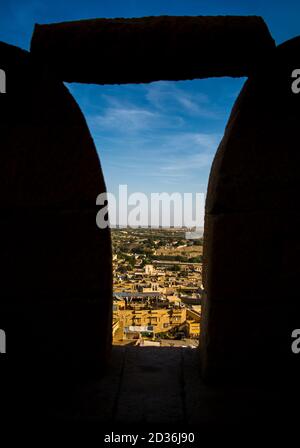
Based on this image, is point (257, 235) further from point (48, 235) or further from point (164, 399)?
point (48, 235)

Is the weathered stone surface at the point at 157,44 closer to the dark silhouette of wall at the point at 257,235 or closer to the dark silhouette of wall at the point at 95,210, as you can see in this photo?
the dark silhouette of wall at the point at 95,210

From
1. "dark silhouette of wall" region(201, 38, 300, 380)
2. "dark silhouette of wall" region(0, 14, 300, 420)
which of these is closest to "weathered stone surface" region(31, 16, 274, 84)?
"dark silhouette of wall" region(0, 14, 300, 420)

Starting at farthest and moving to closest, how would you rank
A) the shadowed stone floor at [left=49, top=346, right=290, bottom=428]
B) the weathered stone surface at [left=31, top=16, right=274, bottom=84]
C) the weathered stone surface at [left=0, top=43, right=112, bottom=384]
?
the weathered stone surface at [left=0, top=43, right=112, bottom=384] < the weathered stone surface at [left=31, top=16, right=274, bottom=84] < the shadowed stone floor at [left=49, top=346, right=290, bottom=428]

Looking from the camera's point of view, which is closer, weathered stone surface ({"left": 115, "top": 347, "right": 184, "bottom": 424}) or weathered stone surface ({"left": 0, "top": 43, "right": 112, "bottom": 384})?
weathered stone surface ({"left": 115, "top": 347, "right": 184, "bottom": 424})

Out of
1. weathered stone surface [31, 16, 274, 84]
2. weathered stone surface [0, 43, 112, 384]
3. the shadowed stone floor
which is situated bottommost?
the shadowed stone floor

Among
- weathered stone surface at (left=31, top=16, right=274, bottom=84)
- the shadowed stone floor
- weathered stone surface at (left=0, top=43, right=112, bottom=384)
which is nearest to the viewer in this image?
the shadowed stone floor

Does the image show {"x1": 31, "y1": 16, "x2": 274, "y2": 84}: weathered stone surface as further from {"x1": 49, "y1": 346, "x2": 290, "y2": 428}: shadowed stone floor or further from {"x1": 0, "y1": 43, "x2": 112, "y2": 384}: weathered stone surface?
{"x1": 49, "y1": 346, "x2": 290, "y2": 428}: shadowed stone floor

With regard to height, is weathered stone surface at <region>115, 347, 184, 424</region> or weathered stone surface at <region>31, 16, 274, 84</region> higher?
weathered stone surface at <region>31, 16, 274, 84</region>

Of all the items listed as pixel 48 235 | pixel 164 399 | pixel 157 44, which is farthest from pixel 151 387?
pixel 157 44

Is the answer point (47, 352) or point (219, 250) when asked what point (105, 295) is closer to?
point (47, 352)
